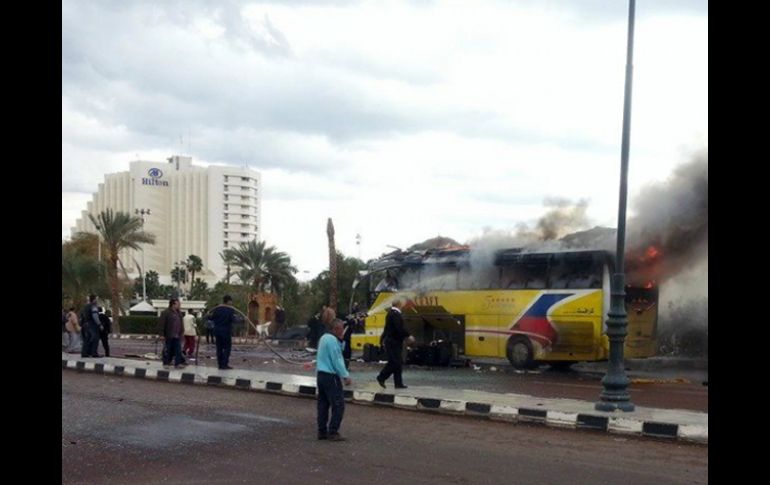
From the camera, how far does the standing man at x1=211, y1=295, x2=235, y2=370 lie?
2097 cm

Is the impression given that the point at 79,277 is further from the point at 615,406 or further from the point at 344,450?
the point at 344,450

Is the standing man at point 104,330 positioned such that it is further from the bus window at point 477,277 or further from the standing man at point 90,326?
the bus window at point 477,277

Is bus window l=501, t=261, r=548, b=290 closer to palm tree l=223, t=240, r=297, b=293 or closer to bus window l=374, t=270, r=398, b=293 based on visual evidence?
bus window l=374, t=270, r=398, b=293

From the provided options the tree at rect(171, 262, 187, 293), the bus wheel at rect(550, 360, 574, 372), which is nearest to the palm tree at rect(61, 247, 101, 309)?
the tree at rect(171, 262, 187, 293)

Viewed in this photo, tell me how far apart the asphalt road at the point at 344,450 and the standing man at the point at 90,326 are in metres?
10.2

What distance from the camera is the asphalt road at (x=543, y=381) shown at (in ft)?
54.5

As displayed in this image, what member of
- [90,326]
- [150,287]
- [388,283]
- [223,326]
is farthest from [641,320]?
[150,287]

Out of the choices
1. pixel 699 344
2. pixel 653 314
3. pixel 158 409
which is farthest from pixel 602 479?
pixel 699 344

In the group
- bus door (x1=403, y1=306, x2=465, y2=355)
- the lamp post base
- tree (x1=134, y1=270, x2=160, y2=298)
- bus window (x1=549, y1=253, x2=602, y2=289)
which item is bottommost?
tree (x1=134, y1=270, x2=160, y2=298)

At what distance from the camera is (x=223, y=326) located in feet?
69.1

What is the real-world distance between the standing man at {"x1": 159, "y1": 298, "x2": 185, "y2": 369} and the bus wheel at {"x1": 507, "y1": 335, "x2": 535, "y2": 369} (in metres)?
8.35

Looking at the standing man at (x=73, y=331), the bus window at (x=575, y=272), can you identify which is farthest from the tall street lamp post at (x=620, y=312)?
the standing man at (x=73, y=331)
